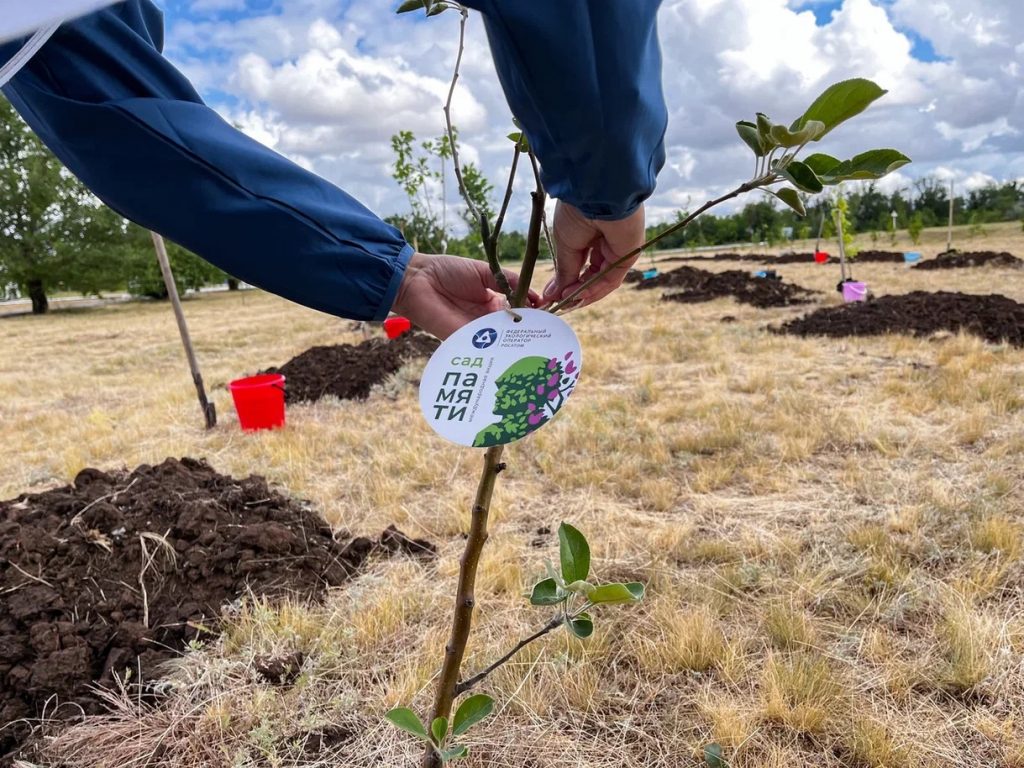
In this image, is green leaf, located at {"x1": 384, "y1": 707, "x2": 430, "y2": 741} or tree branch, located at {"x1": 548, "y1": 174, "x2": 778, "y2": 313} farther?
green leaf, located at {"x1": 384, "y1": 707, "x2": 430, "y2": 741}

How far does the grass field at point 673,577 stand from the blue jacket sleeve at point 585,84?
130 centimetres

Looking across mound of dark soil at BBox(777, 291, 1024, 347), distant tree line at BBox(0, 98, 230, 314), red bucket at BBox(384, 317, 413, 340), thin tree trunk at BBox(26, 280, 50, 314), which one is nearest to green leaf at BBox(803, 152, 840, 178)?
mound of dark soil at BBox(777, 291, 1024, 347)

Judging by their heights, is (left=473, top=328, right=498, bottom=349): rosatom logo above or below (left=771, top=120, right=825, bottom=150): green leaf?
below

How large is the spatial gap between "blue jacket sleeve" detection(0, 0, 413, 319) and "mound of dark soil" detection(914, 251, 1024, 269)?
1483cm

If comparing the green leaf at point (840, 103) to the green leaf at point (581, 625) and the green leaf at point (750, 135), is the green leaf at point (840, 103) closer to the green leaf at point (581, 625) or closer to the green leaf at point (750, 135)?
the green leaf at point (750, 135)

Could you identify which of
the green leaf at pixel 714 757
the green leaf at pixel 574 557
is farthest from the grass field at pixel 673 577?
the green leaf at pixel 574 557

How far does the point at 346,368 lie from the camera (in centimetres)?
554

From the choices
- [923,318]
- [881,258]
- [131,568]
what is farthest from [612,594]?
[881,258]

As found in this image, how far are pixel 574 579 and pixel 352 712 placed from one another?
3.52ft

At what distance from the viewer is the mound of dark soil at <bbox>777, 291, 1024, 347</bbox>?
5.70 meters

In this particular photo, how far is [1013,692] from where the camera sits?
1.56 meters

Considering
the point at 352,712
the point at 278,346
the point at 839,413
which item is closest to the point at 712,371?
the point at 839,413

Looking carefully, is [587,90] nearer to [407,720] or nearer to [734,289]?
[407,720]

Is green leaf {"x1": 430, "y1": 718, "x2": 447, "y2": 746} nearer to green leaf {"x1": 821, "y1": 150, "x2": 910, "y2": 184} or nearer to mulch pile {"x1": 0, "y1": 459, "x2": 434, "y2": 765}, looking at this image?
green leaf {"x1": 821, "y1": 150, "x2": 910, "y2": 184}
